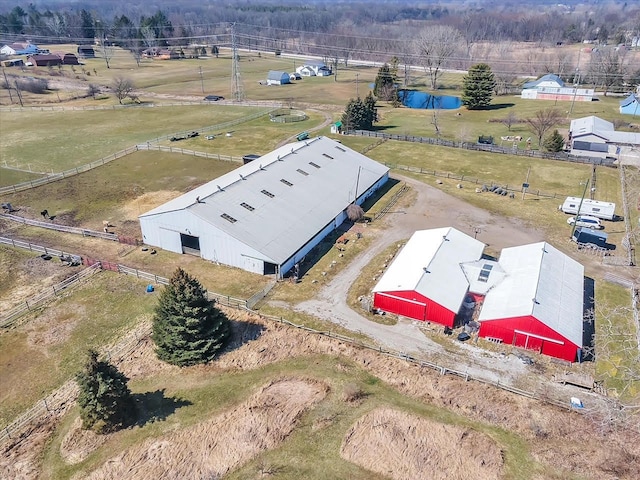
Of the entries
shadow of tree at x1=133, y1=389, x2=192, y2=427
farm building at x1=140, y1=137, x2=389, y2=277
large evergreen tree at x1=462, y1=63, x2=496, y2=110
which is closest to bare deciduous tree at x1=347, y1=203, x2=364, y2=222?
farm building at x1=140, y1=137, x2=389, y2=277

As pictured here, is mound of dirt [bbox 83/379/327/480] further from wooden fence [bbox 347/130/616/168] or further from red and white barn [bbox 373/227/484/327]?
wooden fence [bbox 347/130/616/168]

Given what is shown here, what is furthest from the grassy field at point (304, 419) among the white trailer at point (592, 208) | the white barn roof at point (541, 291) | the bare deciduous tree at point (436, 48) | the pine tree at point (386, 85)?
the bare deciduous tree at point (436, 48)

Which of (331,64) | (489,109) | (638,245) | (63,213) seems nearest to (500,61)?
(331,64)

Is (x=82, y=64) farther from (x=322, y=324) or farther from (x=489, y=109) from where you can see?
(x=322, y=324)

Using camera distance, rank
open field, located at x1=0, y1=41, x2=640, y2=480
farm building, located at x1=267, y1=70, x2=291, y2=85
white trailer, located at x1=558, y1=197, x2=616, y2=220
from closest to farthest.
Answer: open field, located at x1=0, y1=41, x2=640, y2=480
white trailer, located at x1=558, y1=197, x2=616, y2=220
farm building, located at x1=267, y1=70, x2=291, y2=85

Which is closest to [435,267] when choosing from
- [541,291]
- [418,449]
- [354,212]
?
[541,291]
